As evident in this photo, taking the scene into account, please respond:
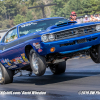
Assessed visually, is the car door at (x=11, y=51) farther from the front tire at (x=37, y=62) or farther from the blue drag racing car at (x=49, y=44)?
the front tire at (x=37, y=62)

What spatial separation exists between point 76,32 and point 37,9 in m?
123

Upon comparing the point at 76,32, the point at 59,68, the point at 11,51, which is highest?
the point at 76,32

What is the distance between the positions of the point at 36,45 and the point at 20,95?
117 centimetres

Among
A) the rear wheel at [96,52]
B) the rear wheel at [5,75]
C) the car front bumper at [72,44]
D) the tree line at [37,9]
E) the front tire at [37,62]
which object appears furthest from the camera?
the tree line at [37,9]

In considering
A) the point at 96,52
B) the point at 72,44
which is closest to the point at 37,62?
the point at 72,44

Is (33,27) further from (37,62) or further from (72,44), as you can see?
(72,44)

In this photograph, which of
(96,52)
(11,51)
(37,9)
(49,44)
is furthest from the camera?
(37,9)

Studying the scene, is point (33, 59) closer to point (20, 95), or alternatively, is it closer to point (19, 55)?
point (19, 55)

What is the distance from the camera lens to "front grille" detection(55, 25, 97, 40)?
549cm

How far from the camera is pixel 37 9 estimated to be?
415 ft

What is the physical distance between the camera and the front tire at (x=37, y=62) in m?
5.48

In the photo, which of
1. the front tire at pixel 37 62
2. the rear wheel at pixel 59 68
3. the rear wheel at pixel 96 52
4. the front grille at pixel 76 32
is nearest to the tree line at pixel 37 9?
the rear wheel at pixel 59 68

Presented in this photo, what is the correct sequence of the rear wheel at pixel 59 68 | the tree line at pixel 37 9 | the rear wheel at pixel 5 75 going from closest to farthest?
the rear wheel at pixel 5 75, the rear wheel at pixel 59 68, the tree line at pixel 37 9

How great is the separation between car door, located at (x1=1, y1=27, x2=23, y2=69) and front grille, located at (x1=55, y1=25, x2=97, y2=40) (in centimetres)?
128
